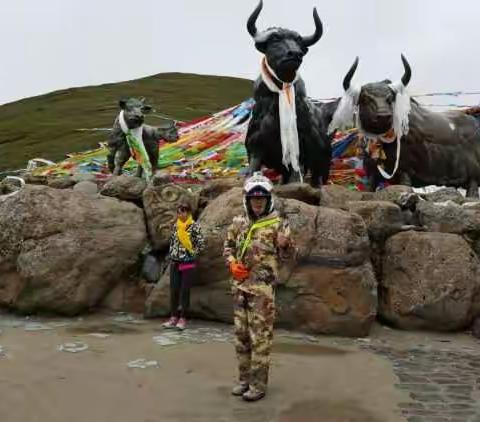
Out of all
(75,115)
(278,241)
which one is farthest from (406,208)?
(75,115)

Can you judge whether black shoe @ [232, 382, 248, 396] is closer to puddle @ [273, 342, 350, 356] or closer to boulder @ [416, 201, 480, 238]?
puddle @ [273, 342, 350, 356]

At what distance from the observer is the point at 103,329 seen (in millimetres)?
7047

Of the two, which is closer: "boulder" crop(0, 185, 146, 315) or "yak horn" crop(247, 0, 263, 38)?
"boulder" crop(0, 185, 146, 315)

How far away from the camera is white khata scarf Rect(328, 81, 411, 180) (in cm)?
1067

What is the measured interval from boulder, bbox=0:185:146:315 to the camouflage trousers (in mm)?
3049

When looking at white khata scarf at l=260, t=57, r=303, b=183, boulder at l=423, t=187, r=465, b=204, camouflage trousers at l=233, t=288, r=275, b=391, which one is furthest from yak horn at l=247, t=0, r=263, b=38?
camouflage trousers at l=233, t=288, r=275, b=391

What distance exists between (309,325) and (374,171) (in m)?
5.02

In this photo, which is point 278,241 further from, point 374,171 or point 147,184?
point 374,171

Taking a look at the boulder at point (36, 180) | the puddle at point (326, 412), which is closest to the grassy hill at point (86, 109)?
the boulder at point (36, 180)

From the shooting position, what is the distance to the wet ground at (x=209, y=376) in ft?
15.4

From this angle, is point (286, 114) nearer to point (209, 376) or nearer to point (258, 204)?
point (258, 204)

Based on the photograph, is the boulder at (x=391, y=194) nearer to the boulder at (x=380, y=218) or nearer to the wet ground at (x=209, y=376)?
the boulder at (x=380, y=218)

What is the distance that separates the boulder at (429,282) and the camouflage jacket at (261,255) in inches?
115

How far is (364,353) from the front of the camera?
21.1 ft
